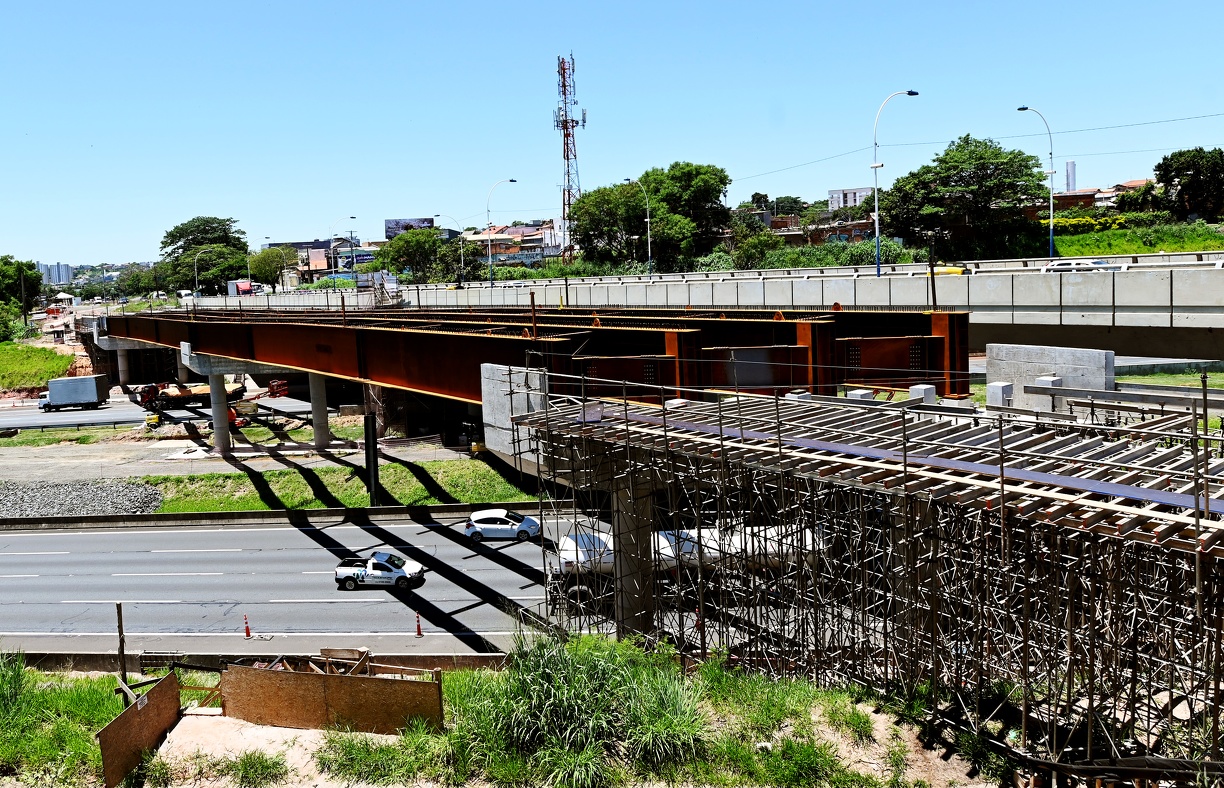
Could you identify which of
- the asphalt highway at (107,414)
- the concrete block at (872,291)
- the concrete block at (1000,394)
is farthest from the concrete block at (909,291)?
the asphalt highway at (107,414)

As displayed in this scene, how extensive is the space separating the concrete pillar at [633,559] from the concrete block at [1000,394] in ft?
24.3

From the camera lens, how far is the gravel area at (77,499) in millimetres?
35750

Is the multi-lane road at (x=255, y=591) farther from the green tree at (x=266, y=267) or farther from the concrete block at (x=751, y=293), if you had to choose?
the green tree at (x=266, y=267)

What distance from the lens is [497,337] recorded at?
1898 centimetres

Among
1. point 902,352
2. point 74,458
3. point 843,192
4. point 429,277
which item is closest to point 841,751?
point 902,352

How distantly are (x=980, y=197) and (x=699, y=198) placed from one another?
31.2 m

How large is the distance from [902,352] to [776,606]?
665 centimetres

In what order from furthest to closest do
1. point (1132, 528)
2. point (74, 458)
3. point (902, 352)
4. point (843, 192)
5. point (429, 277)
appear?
point (843, 192)
point (429, 277)
point (74, 458)
point (902, 352)
point (1132, 528)

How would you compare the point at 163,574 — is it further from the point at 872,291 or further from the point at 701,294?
the point at 872,291

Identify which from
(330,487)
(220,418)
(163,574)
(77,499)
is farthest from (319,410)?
(163,574)

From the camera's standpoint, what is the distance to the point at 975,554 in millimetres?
13586

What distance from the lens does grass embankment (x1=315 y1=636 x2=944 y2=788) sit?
9.67m

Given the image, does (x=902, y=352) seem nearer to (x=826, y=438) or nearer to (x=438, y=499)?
(x=826, y=438)

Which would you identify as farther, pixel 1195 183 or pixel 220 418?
pixel 1195 183
